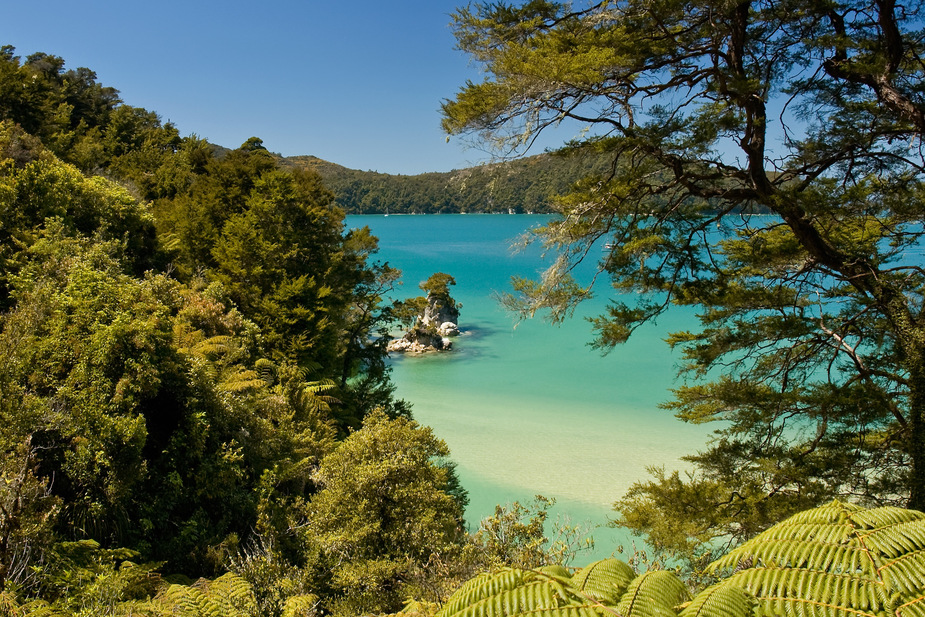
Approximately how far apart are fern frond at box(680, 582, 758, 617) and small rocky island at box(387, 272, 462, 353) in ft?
95.5

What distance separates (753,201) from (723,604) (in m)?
6.46

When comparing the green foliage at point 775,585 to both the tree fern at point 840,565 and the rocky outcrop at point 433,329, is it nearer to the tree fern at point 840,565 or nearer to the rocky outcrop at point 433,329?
the tree fern at point 840,565

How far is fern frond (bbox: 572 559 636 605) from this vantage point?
1.97m

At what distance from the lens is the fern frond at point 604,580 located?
1970 millimetres

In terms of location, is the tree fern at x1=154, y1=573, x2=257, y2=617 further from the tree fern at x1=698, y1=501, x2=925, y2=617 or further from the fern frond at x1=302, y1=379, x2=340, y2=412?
the fern frond at x1=302, y1=379, x2=340, y2=412

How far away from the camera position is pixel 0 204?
11625mm

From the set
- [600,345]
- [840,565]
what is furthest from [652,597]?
[600,345]

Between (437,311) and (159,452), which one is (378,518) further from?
(437,311)

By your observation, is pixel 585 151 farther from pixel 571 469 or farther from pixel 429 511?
pixel 571 469

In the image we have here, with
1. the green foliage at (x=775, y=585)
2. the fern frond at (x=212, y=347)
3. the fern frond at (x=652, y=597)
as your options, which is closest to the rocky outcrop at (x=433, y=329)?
the fern frond at (x=212, y=347)

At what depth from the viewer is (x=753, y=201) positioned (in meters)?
6.85

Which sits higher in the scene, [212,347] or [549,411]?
[212,347]

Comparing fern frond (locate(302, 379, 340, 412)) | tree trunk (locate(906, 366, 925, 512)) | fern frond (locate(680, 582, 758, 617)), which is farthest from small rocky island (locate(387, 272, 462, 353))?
fern frond (locate(680, 582, 758, 617))

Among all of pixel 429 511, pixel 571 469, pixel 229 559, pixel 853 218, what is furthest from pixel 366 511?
pixel 571 469
